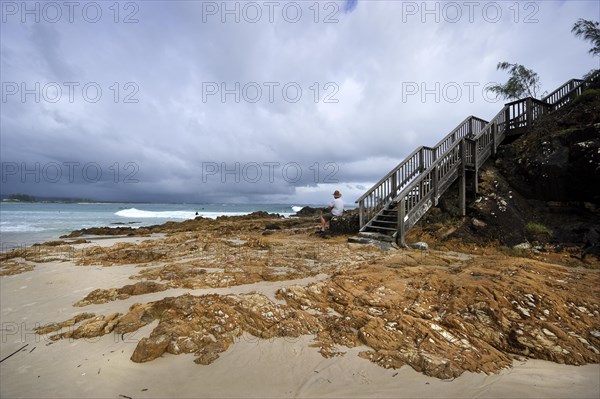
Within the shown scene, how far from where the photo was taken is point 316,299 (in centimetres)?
405

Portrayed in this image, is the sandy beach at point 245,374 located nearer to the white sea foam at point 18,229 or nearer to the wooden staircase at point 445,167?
the wooden staircase at point 445,167

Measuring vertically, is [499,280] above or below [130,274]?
above

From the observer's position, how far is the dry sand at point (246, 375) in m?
2.37

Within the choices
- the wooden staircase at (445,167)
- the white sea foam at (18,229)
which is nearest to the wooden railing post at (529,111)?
the wooden staircase at (445,167)

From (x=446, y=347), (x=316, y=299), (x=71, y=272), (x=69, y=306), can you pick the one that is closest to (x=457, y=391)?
(x=446, y=347)

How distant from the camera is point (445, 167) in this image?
10008mm

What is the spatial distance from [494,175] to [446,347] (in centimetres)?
993

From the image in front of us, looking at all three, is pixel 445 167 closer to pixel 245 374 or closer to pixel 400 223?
pixel 400 223

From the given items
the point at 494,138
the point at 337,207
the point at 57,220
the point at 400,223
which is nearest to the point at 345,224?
the point at 337,207

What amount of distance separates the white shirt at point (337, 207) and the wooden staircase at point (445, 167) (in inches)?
57.2

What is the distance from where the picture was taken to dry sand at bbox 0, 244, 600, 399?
93.3 inches

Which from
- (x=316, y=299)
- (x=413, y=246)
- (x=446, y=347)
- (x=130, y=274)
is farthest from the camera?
(x=413, y=246)

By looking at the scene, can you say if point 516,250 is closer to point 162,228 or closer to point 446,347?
point 446,347

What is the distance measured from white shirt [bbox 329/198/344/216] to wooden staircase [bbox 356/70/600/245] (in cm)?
145
